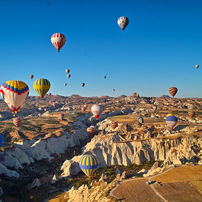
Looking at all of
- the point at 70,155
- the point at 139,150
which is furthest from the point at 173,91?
the point at 70,155

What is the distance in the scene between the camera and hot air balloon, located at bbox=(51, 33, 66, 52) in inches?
1665

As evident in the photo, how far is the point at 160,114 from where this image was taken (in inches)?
4296

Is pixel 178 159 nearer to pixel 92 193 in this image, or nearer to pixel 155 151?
pixel 155 151

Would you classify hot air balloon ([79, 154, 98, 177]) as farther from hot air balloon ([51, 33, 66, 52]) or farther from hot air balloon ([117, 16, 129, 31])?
hot air balloon ([117, 16, 129, 31])

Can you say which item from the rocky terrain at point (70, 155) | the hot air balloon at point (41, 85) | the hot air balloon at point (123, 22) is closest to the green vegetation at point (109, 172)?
the rocky terrain at point (70, 155)

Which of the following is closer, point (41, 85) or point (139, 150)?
point (41, 85)

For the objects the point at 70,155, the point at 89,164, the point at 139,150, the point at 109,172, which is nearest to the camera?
the point at 89,164

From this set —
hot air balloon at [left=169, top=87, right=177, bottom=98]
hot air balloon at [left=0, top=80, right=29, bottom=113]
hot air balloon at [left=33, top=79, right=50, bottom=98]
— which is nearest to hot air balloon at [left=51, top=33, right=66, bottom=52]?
hot air balloon at [left=33, top=79, right=50, bottom=98]

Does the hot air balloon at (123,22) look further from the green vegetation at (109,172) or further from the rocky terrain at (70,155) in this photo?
the green vegetation at (109,172)

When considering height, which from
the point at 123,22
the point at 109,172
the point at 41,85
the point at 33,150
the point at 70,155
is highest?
the point at 123,22

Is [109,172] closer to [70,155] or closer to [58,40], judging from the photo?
[70,155]

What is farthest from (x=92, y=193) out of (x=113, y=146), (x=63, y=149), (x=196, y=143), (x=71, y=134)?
(x=71, y=134)

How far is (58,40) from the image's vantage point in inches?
1666

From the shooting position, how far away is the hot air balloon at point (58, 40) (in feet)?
139
